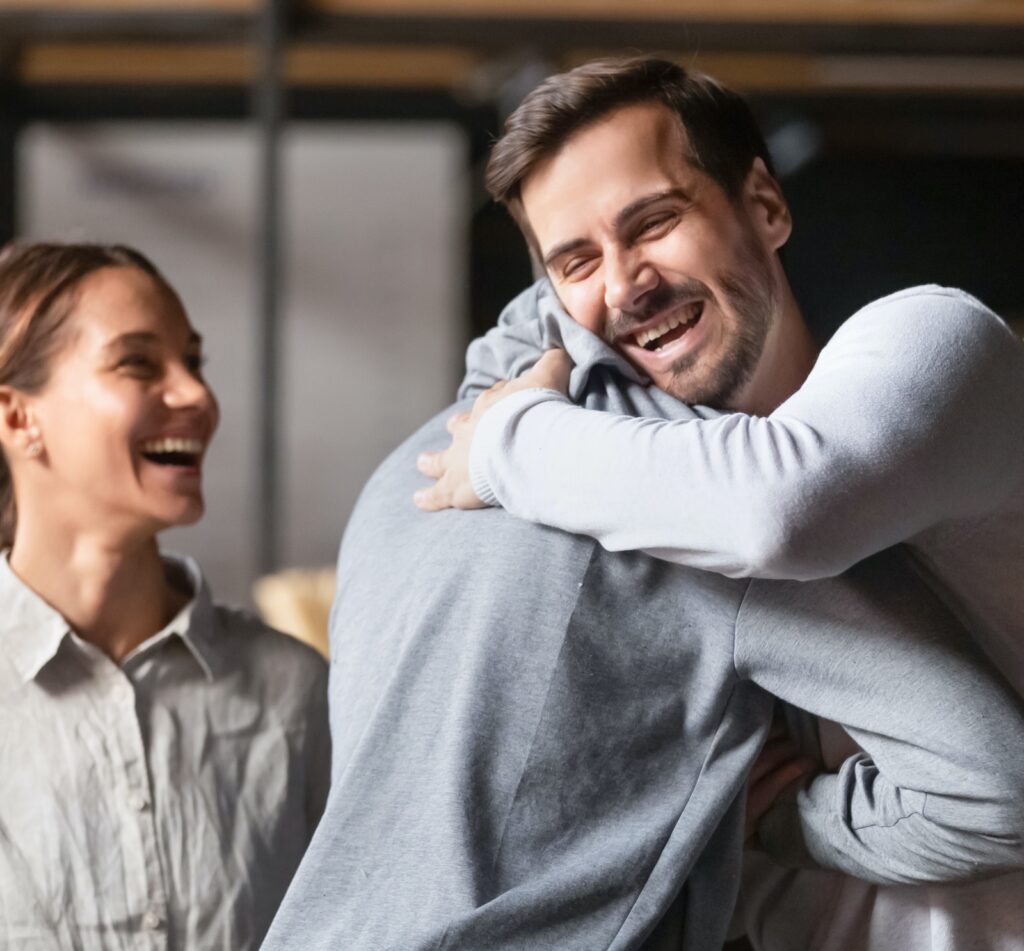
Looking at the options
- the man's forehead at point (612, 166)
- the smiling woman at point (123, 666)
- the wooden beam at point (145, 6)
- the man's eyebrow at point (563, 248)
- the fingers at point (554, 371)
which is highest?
Answer: the wooden beam at point (145, 6)

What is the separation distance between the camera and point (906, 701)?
1.14 meters

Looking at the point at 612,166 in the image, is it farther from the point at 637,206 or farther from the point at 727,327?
the point at 727,327

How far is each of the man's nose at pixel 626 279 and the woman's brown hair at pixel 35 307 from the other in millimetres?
671

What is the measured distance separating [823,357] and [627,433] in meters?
0.18

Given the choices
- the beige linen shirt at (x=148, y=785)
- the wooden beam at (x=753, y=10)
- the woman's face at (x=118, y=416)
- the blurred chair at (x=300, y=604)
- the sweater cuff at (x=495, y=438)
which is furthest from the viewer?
the wooden beam at (x=753, y=10)

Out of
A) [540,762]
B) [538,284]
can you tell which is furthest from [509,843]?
[538,284]

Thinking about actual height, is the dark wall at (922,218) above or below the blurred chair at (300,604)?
above

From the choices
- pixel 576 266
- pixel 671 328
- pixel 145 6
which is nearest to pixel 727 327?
pixel 671 328

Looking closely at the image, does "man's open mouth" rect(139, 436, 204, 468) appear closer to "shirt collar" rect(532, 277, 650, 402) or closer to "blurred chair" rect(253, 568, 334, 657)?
"shirt collar" rect(532, 277, 650, 402)

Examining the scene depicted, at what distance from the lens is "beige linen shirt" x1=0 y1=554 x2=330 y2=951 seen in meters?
1.47

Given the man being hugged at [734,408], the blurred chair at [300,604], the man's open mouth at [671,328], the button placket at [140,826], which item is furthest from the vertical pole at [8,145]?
the man's open mouth at [671,328]

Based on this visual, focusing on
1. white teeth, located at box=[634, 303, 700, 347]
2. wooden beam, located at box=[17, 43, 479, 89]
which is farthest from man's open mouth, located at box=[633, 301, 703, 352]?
wooden beam, located at box=[17, 43, 479, 89]

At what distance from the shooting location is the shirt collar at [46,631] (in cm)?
155

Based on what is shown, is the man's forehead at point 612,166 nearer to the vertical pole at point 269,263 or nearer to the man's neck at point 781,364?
the man's neck at point 781,364
